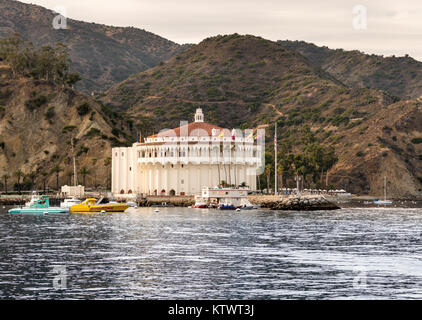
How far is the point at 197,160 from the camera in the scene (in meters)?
169

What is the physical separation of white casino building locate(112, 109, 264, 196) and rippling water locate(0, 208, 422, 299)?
70285 millimetres

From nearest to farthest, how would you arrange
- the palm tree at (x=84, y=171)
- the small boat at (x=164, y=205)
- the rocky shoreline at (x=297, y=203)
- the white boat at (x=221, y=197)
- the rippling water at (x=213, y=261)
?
the rippling water at (x=213, y=261) → the rocky shoreline at (x=297, y=203) → the white boat at (x=221, y=197) → the small boat at (x=164, y=205) → the palm tree at (x=84, y=171)

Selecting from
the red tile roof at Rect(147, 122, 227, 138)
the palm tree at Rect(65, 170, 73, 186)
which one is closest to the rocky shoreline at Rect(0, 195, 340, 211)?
the red tile roof at Rect(147, 122, 227, 138)

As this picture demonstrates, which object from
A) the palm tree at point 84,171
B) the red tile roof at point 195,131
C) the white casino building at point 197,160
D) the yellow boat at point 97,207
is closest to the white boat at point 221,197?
the white casino building at point 197,160

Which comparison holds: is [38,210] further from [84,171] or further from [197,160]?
[84,171]

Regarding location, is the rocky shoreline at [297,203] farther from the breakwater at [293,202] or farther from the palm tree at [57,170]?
the palm tree at [57,170]

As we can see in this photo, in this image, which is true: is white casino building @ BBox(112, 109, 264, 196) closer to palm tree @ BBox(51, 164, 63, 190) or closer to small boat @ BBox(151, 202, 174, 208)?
small boat @ BBox(151, 202, 174, 208)

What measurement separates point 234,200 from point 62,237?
75357mm

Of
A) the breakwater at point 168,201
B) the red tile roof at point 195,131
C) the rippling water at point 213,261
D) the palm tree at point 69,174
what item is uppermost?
the red tile roof at point 195,131

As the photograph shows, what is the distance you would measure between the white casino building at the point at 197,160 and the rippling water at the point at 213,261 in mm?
70285

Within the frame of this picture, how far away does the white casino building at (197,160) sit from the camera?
169375 mm

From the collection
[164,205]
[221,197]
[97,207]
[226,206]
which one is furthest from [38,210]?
[221,197]
